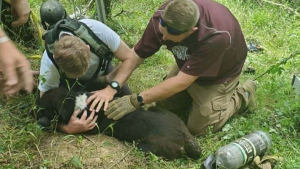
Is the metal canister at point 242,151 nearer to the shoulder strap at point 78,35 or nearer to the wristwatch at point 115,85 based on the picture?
the wristwatch at point 115,85

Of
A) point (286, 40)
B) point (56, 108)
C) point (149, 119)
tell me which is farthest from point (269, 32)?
point (56, 108)

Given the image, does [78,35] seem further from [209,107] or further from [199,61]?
[209,107]

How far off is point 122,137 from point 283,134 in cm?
176

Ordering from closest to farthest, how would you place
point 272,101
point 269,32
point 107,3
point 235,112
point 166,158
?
point 166,158
point 235,112
point 272,101
point 107,3
point 269,32

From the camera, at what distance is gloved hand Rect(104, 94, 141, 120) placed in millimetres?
4098

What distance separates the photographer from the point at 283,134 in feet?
14.6

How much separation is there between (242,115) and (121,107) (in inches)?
62.8

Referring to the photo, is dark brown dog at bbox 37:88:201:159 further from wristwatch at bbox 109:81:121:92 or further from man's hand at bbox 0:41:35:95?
man's hand at bbox 0:41:35:95

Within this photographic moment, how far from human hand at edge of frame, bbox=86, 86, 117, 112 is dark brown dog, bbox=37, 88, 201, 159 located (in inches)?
3.2

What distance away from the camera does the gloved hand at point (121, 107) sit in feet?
13.4

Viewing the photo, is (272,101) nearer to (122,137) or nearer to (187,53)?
(187,53)

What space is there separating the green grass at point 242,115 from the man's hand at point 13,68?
6.20 feet

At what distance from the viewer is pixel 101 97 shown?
13.7 feet

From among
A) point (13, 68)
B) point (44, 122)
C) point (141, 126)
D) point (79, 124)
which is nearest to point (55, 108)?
point (44, 122)
